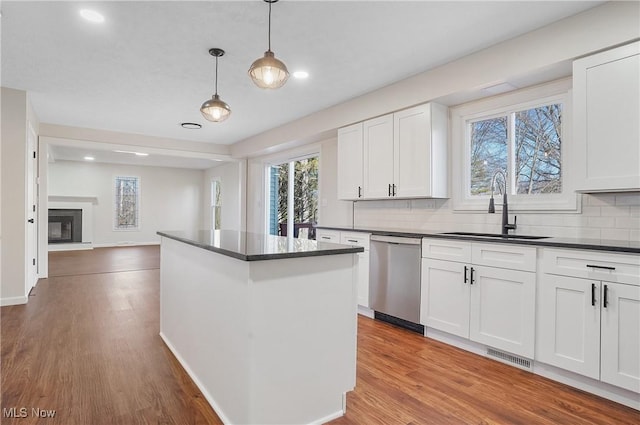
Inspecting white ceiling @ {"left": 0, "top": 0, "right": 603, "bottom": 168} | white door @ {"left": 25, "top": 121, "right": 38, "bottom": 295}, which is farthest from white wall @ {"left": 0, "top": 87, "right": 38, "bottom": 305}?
white ceiling @ {"left": 0, "top": 0, "right": 603, "bottom": 168}

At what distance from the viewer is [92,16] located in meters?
2.55

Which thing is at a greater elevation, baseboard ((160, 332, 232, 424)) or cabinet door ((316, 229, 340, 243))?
cabinet door ((316, 229, 340, 243))

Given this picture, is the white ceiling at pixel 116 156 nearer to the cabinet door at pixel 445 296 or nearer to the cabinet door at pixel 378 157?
the cabinet door at pixel 378 157

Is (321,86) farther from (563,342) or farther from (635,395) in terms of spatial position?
(635,395)

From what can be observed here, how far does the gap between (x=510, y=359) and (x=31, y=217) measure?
18.8 feet

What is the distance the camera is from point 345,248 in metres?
1.93

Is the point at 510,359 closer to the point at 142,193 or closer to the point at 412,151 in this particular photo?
the point at 412,151

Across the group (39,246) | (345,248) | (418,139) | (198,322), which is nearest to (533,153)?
(418,139)

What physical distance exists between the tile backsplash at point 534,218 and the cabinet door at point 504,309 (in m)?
0.67

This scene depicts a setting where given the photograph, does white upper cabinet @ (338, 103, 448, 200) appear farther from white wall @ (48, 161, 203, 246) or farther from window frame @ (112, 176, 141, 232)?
window frame @ (112, 176, 141, 232)

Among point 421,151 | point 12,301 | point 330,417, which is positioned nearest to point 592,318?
point 330,417

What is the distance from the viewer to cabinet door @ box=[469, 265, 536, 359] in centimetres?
245

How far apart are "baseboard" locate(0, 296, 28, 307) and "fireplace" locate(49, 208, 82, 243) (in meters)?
6.22

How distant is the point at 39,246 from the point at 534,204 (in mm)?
6610
